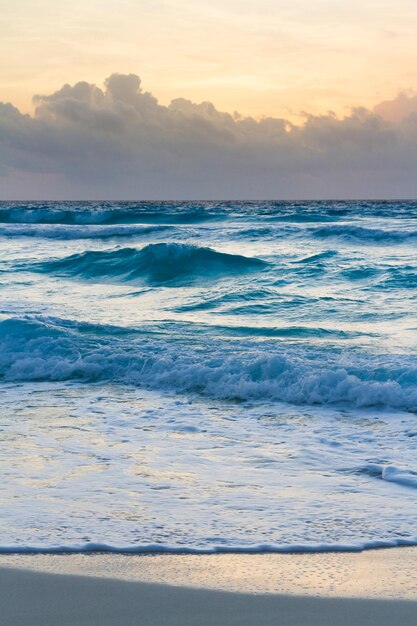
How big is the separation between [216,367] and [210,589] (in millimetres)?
5189

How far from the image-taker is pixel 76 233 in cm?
3412

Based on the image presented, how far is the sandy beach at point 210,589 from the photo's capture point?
126 inches

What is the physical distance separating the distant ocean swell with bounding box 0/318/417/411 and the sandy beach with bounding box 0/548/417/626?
3.86 metres

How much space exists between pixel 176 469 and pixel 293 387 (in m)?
2.82

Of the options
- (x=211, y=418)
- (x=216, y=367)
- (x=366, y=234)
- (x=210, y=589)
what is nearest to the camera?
(x=210, y=589)

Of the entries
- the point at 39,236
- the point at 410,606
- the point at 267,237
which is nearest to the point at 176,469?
the point at 410,606

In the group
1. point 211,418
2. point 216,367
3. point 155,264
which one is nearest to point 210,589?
point 211,418

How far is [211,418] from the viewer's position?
6.95m

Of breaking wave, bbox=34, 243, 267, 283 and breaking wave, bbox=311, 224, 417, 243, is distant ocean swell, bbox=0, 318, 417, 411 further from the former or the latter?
breaking wave, bbox=311, 224, 417, 243

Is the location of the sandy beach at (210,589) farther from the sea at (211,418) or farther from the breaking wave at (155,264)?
the breaking wave at (155,264)

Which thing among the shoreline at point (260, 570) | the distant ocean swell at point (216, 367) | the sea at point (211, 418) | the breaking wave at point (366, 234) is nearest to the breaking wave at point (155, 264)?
the sea at point (211, 418)

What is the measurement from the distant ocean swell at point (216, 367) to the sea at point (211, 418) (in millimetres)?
23

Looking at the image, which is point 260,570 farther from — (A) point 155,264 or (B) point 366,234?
(B) point 366,234

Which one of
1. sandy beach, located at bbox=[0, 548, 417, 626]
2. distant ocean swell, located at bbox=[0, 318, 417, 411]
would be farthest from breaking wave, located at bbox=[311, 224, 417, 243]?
sandy beach, located at bbox=[0, 548, 417, 626]
